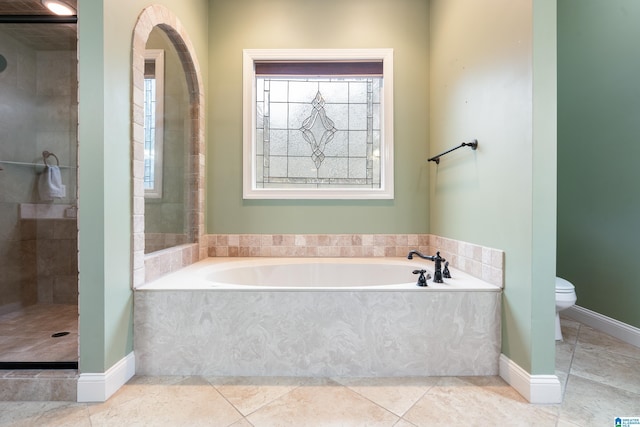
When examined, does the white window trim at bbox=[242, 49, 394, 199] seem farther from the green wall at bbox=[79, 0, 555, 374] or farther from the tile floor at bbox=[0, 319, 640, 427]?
the tile floor at bbox=[0, 319, 640, 427]

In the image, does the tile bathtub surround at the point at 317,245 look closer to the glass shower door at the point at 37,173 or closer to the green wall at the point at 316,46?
the green wall at the point at 316,46

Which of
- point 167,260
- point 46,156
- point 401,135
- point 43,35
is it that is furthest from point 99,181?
point 401,135

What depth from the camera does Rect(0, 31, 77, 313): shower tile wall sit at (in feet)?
7.94

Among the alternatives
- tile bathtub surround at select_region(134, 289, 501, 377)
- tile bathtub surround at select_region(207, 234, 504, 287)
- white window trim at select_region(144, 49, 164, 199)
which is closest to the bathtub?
tile bathtub surround at select_region(134, 289, 501, 377)

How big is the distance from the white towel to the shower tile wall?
0.04 metres

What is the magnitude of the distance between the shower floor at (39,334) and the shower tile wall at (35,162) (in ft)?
0.49

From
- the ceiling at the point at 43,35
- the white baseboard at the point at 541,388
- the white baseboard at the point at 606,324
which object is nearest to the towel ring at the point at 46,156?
the ceiling at the point at 43,35

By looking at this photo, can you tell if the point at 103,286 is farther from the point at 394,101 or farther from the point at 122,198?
the point at 394,101

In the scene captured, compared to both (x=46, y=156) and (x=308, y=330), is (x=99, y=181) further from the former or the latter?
(x=46, y=156)

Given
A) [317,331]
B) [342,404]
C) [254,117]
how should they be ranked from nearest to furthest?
[342,404], [317,331], [254,117]

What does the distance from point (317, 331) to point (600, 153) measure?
259 cm

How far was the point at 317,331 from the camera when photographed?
162 centimetres

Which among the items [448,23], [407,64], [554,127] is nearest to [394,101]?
[407,64]

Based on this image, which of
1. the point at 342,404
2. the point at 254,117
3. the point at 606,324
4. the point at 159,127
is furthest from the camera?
the point at 254,117
